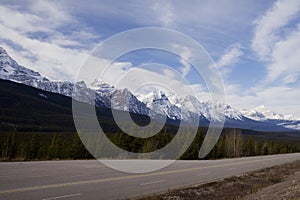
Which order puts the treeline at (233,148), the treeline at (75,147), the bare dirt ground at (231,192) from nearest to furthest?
the bare dirt ground at (231,192)
the treeline at (75,147)
the treeline at (233,148)

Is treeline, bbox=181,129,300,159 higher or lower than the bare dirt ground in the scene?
higher

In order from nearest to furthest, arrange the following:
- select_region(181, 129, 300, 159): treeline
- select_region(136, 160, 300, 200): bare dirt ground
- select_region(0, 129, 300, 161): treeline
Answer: select_region(136, 160, 300, 200): bare dirt ground < select_region(0, 129, 300, 161): treeline < select_region(181, 129, 300, 159): treeline

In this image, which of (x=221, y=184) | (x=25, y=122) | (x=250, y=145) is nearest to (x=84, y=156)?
(x=221, y=184)

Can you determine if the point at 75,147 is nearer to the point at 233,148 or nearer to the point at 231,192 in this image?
the point at 231,192

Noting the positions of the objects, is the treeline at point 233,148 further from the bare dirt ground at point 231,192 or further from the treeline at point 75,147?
the bare dirt ground at point 231,192

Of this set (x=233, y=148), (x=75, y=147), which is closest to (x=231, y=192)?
(x=75, y=147)

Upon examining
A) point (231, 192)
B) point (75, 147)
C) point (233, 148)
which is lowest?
point (231, 192)

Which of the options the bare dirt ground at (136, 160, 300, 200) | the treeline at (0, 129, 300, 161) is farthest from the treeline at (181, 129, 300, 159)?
the bare dirt ground at (136, 160, 300, 200)

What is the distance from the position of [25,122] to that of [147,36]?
196928mm

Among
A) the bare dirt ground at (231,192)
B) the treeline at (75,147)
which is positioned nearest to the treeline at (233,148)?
the treeline at (75,147)

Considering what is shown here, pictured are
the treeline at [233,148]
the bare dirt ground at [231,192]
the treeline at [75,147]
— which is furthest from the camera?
the treeline at [233,148]

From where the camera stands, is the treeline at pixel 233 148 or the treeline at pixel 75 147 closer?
the treeline at pixel 75 147

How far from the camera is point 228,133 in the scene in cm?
8656

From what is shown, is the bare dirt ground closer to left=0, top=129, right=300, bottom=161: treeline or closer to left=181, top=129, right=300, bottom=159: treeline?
left=0, top=129, right=300, bottom=161: treeline
